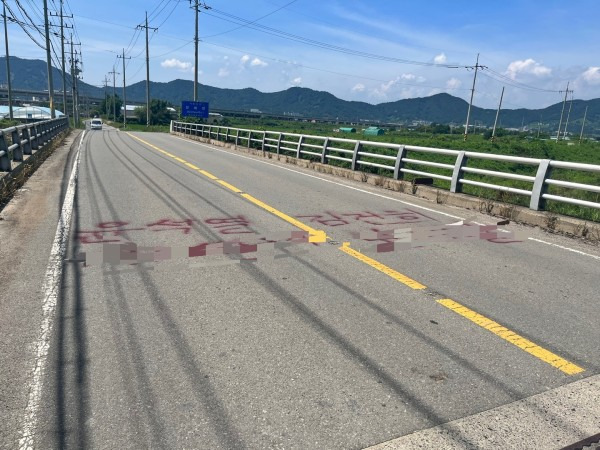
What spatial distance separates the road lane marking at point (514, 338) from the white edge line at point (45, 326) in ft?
11.1

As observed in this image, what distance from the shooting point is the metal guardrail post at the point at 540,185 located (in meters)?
8.29

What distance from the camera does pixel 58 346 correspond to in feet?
11.2

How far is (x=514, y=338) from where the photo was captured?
12.3 ft

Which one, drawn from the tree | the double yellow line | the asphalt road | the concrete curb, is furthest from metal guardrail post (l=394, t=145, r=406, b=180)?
the tree

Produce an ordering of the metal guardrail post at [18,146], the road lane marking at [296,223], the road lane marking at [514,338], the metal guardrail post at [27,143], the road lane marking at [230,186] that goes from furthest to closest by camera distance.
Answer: the metal guardrail post at [27,143]
the metal guardrail post at [18,146]
the road lane marking at [230,186]
the road lane marking at [296,223]
the road lane marking at [514,338]

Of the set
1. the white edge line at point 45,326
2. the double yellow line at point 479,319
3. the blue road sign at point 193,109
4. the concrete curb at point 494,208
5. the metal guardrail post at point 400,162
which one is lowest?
the white edge line at point 45,326

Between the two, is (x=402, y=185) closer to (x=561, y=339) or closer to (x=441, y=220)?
(x=441, y=220)

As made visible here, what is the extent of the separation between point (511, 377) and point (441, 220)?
5641 mm

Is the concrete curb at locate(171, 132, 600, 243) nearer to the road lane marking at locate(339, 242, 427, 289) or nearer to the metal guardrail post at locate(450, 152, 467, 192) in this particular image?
the metal guardrail post at locate(450, 152, 467, 192)

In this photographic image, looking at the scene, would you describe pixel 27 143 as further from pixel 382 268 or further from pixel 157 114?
pixel 157 114

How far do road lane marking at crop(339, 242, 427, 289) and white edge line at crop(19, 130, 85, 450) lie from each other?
3.40m

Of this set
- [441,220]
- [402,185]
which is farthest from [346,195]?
[441,220]

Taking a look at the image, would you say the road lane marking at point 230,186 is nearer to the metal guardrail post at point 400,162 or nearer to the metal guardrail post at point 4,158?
the metal guardrail post at point 400,162

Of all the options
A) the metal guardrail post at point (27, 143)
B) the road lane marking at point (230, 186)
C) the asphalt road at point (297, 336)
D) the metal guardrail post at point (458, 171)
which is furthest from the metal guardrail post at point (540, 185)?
the metal guardrail post at point (27, 143)
